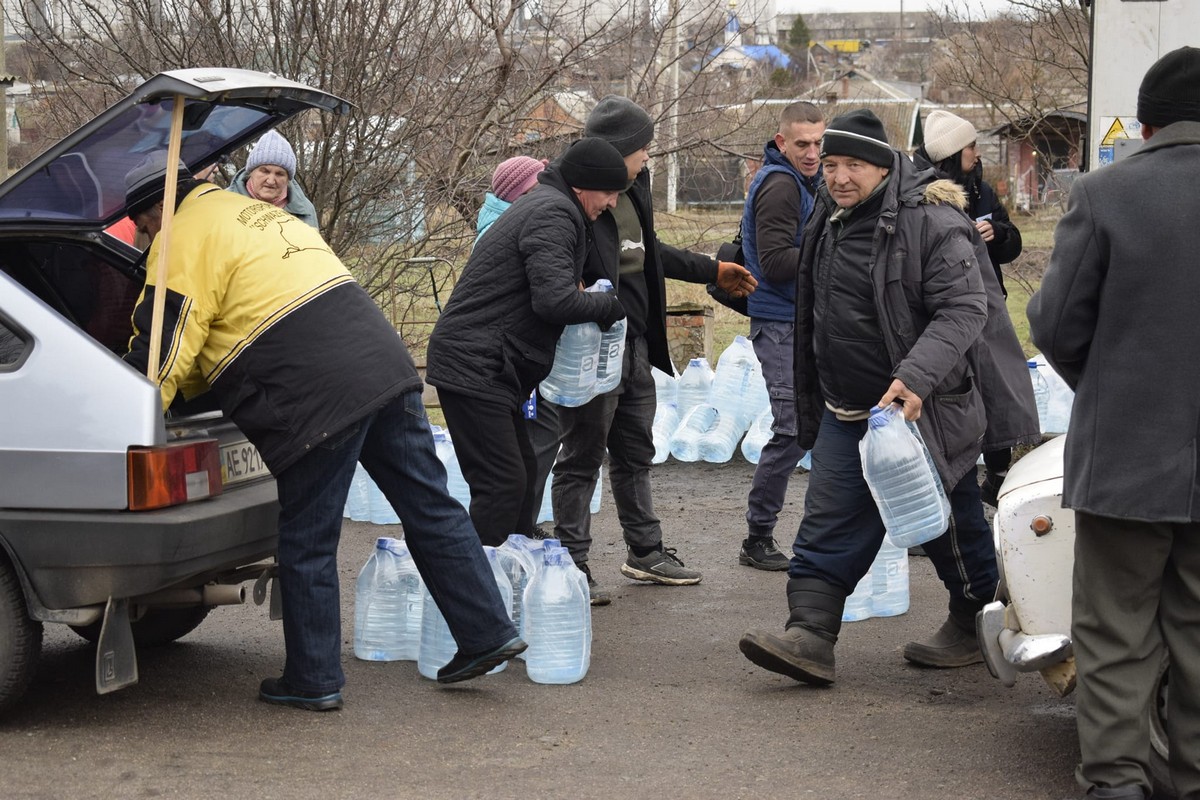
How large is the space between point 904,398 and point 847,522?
52 centimetres

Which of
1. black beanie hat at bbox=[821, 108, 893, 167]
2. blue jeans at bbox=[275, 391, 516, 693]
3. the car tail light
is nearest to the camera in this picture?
the car tail light

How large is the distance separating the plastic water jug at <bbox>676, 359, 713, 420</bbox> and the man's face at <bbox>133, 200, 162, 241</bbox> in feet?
18.6

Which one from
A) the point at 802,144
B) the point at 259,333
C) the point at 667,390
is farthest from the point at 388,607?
the point at 667,390

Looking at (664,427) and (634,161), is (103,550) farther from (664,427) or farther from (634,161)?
(664,427)

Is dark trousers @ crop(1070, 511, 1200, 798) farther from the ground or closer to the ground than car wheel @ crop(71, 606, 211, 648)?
farther from the ground

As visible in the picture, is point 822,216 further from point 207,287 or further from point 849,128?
point 207,287

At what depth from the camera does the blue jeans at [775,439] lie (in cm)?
694

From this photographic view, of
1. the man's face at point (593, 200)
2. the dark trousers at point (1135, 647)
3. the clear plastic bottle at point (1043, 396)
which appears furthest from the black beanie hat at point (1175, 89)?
the clear plastic bottle at point (1043, 396)

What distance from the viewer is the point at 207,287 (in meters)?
4.46

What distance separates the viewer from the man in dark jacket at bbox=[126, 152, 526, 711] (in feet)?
14.7

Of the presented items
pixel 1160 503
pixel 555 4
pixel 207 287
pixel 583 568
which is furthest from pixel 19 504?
pixel 555 4

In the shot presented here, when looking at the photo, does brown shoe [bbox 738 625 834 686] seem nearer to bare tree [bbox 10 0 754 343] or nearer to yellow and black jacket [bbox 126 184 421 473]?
yellow and black jacket [bbox 126 184 421 473]

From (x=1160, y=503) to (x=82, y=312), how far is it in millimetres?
3771

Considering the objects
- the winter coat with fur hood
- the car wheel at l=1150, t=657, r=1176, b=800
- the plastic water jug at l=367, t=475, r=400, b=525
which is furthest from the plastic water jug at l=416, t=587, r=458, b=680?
the plastic water jug at l=367, t=475, r=400, b=525
